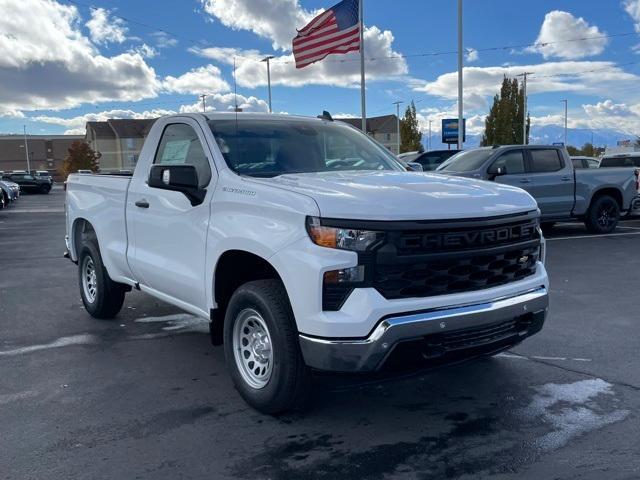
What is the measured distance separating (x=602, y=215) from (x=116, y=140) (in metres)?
92.0

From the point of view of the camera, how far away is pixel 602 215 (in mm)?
13320

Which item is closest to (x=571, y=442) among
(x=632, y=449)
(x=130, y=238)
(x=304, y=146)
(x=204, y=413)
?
(x=632, y=449)

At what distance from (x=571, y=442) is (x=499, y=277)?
1.04 meters

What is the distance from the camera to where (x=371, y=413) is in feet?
13.2

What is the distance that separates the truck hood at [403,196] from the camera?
3404mm

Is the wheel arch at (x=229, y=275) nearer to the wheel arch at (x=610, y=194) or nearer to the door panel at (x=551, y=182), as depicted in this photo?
the door panel at (x=551, y=182)

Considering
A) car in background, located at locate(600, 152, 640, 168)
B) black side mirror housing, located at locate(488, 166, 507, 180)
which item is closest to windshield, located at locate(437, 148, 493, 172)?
black side mirror housing, located at locate(488, 166, 507, 180)

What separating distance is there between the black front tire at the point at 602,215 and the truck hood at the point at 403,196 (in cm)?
1002

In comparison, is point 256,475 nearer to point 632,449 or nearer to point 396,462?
point 396,462

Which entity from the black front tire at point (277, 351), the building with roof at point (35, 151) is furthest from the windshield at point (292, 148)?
the building with roof at point (35, 151)

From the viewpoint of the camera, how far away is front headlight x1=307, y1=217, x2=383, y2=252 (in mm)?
3355

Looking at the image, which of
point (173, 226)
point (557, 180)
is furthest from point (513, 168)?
point (173, 226)

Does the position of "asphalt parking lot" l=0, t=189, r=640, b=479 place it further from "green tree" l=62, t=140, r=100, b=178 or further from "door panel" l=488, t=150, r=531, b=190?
"green tree" l=62, t=140, r=100, b=178

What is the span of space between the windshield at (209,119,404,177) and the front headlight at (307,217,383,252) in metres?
1.24
